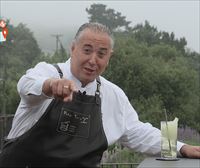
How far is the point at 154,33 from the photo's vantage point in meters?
37.8

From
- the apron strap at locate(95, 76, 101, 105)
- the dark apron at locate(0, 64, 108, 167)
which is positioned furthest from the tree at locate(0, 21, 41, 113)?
the dark apron at locate(0, 64, 108, 167)

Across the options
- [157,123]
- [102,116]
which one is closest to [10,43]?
[157,123]

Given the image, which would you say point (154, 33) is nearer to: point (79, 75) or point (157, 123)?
point (157, 123)

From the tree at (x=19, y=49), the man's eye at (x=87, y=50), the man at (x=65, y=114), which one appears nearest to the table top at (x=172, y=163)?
the man at (x=65, y=114)

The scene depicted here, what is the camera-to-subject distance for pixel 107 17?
59219 mm

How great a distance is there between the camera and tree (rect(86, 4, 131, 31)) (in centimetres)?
5875

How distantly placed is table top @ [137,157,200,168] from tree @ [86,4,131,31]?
56.0 m

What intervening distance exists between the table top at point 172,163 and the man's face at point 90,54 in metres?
0.45

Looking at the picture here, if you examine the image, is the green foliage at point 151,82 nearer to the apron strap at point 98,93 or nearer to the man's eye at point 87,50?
the apron strap at point 98,93

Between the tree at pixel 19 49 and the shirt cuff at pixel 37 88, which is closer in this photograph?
the shirt cuff at pixel 37 88

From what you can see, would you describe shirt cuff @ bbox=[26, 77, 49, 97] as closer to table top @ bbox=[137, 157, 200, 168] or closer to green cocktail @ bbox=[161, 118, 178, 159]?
table top @ bbox=[137, 157, 200, 168]

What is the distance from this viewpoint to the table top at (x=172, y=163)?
7.55 ft

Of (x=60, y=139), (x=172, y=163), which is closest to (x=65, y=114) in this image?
(x=60, y=139)

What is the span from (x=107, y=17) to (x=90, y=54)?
5746 cm
